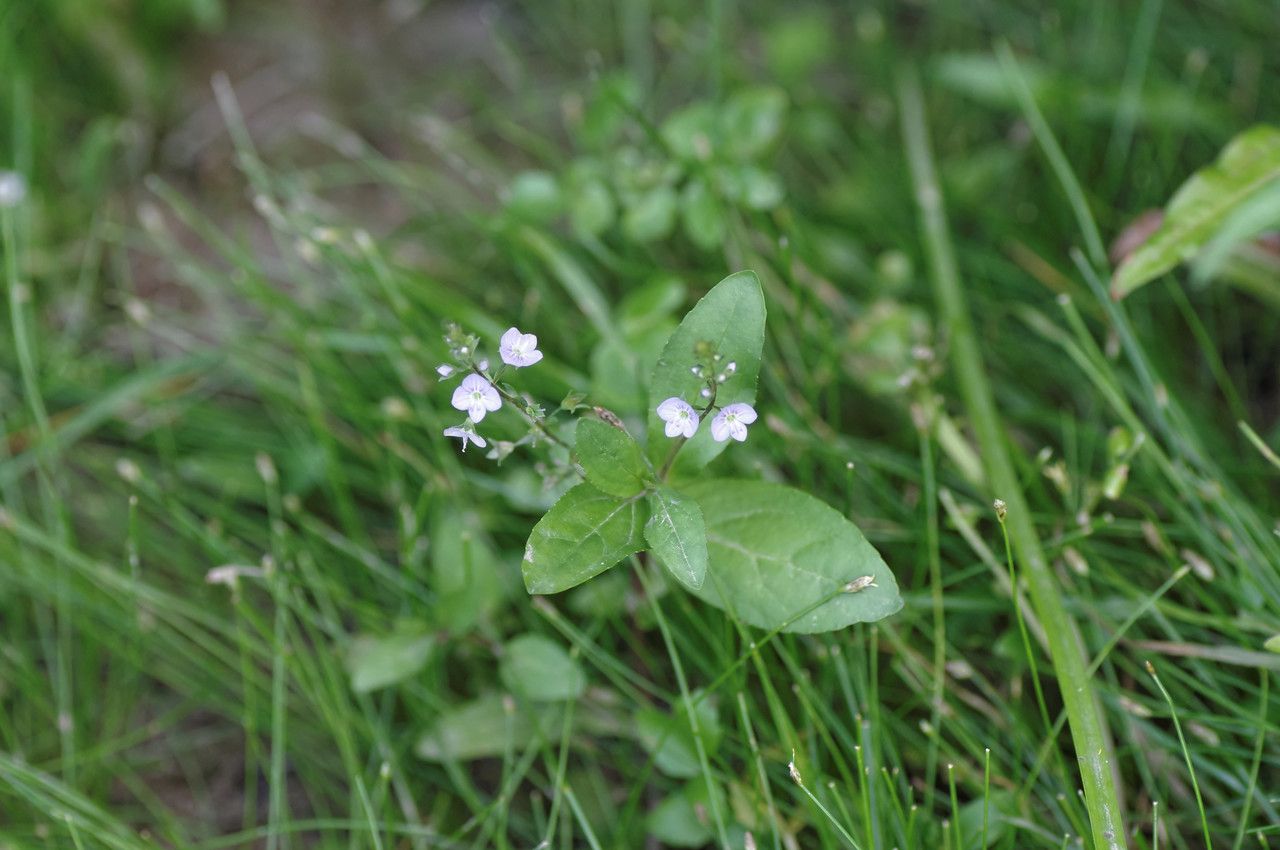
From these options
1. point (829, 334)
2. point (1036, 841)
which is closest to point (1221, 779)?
point (1036, 841)

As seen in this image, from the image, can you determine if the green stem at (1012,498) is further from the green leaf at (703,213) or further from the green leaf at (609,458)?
the green leaf at (609,458)

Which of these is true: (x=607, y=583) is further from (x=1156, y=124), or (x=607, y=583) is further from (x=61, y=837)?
(x=1156, y=124)

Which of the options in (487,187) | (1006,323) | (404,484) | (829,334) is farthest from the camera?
(487,187)

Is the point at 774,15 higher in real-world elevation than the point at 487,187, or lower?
higher

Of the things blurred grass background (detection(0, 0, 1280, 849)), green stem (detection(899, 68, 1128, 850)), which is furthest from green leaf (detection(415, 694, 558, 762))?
green stem (detection(899, 68, 1128, 850))

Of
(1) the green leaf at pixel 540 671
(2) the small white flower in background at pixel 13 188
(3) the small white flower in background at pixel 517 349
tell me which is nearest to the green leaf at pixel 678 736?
(1) the green leaf at pixel 540 671

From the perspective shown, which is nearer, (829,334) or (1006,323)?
(829,334)

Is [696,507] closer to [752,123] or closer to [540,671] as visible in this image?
[540,671]
